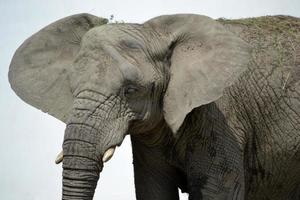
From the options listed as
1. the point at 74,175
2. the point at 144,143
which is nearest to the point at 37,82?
the point at 144,143

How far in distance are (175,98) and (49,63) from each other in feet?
4.35

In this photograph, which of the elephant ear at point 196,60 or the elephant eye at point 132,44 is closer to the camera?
the elephant eye at point 132,44

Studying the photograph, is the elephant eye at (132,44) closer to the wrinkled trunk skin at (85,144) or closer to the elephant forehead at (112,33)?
the elephant forehead at (112,33)

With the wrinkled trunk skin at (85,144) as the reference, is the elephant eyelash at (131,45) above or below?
above

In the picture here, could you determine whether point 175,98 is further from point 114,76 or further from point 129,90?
point 114,76

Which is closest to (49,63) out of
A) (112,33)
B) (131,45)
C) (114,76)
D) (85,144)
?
(112,33)

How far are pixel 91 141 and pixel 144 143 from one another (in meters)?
1.33

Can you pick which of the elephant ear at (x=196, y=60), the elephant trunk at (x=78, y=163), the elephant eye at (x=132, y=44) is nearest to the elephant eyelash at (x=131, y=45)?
the elephant eye at (x=132, y=44)

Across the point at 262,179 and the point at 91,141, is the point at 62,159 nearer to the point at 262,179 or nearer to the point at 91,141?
the point at 91,141

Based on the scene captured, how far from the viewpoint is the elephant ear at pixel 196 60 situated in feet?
22.0

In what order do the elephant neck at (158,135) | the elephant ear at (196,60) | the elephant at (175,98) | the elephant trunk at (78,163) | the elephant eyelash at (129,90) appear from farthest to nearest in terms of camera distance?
the elephant neck at (158,135), the elephant ear at (196,60), the elephant eyelash at (129,90), the elephant at (175,98), the elephant trunk at (78,163)

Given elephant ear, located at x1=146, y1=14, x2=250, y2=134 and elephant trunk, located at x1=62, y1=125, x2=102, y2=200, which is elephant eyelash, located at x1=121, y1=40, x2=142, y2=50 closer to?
elephant ear, located at x1=146, y1=14, x2=250, y2=134

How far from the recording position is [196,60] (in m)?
6.86

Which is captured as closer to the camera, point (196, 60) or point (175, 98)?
point (175, 98)
